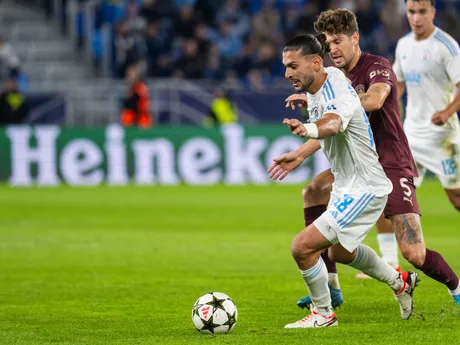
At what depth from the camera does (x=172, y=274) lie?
10125 mm

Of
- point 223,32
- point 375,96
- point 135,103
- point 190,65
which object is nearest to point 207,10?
point 223,32

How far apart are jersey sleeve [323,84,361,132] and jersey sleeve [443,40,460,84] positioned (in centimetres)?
316

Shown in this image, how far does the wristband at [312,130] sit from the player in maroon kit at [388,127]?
3.13 ft

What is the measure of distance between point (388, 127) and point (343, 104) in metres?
1.07

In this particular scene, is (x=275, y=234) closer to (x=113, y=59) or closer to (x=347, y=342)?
(x=347, y=342)

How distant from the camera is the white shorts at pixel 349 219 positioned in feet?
22.5

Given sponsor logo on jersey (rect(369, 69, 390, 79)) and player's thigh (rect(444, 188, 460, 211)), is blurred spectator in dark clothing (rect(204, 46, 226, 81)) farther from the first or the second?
sponsor logo on jersey (rect(369, 69, 390, 79))

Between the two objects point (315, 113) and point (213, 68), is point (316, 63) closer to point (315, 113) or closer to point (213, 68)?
point (315, 113)

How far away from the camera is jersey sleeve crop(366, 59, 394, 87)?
7.42 meters

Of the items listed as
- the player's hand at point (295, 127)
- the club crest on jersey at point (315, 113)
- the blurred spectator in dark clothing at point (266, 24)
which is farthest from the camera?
the blurred spectator in dark clothing at point (266, 24)

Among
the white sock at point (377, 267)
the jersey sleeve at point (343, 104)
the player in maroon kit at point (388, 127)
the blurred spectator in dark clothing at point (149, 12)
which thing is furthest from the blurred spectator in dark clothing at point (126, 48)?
the jersey sleeve at point (343, 104)

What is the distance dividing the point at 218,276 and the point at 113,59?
54.2ft

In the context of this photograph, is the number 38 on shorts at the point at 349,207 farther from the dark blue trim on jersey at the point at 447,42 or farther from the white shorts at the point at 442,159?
the dark blue trim on jersey at the point at 447,42

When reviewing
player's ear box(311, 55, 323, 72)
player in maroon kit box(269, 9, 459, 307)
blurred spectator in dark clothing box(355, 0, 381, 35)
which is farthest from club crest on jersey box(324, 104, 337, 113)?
blurred spectator in dark clothing box(355, 0, 381, 35)
